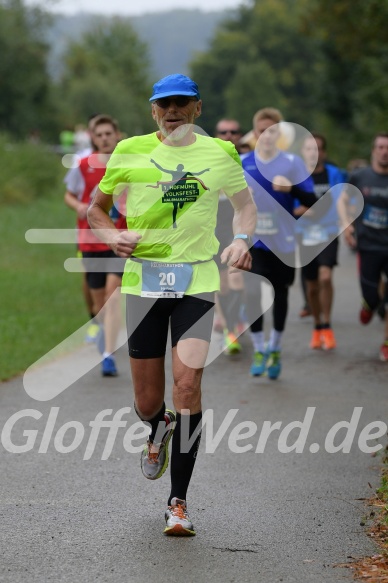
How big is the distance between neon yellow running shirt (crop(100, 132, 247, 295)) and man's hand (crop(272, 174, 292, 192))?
13.6 feet

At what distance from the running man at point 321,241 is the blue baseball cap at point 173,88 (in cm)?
677

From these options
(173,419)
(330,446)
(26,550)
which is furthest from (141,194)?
(330,446)

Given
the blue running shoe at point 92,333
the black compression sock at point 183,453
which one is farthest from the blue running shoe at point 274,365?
the black compression sock at point 183,453

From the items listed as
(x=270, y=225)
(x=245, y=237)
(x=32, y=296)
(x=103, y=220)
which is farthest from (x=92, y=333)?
(x=245, y=237)

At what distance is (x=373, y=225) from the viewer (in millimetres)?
12070

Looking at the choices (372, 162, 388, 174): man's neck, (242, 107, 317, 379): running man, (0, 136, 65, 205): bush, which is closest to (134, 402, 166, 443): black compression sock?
(242, 107, 317, 379): running man

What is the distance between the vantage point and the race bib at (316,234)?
43.4 feet

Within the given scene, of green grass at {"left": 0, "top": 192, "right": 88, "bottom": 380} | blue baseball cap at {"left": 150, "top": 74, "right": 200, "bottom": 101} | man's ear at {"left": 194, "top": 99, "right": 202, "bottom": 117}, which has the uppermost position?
blue baseball cap at {"left": 150, "top": 74, "right": 200, "bottom": 101}

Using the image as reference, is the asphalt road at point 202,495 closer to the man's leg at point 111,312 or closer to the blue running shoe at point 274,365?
the blue running shoe at point 274,365

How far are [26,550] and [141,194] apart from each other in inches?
70.4

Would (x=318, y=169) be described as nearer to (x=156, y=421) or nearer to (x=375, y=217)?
(x=375, y=217)

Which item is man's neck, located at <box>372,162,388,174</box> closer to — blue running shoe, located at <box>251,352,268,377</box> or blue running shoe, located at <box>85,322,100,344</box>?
blue running shoe, located at <box>251,352,268,377</box>

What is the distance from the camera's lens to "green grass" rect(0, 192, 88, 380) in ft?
40.7

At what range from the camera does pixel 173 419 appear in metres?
6.46
